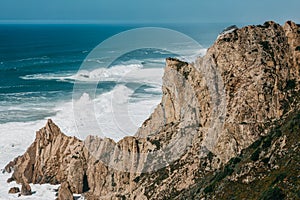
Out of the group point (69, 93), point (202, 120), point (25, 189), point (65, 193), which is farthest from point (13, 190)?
point (69, 93)

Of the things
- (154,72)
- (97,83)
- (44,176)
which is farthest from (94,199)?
(154,72)

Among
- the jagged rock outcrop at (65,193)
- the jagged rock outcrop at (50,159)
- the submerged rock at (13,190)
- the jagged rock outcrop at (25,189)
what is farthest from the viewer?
the jagged rock outcrop at (50,159)

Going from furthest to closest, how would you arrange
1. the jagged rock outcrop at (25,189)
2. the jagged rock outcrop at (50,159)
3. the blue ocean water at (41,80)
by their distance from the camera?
the blue ocean water at (41,80), the jagged rock outcrop at (50,159), the jagged rock outcrop at (25,189)

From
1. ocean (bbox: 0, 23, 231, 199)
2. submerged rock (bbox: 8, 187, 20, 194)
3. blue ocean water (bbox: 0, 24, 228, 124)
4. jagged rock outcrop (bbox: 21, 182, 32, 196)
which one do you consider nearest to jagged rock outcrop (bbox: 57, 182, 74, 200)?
jagged rock outcrop (bbox: 21, 182, 32, 196)

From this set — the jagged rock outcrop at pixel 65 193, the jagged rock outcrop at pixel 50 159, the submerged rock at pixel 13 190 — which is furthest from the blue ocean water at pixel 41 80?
the jagged rock outcrop at pixel 65 193

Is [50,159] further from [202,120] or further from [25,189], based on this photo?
[202,120]

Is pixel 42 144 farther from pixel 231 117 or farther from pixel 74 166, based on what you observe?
pixel 231 117

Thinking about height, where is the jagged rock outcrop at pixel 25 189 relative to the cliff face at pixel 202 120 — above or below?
below

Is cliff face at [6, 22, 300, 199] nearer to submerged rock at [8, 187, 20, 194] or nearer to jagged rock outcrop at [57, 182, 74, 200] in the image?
jagged rock outcrop at [57, 182, 74, 200]

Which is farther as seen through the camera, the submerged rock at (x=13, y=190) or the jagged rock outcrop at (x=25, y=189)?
the submerged rock at (x=13, y=190)

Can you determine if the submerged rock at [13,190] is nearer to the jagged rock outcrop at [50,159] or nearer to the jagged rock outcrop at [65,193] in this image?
the jagged rock outcrop at [50,159]
